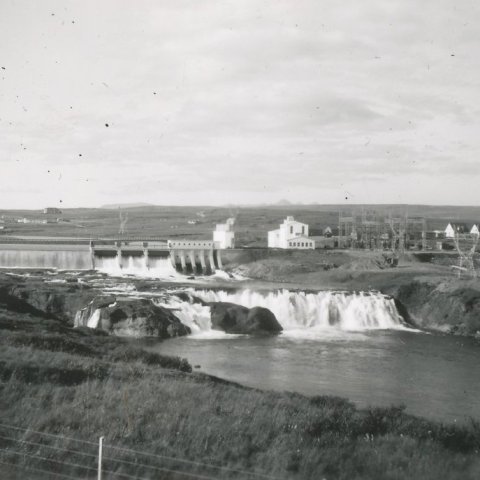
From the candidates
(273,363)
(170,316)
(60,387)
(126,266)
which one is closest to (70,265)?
(126,266)

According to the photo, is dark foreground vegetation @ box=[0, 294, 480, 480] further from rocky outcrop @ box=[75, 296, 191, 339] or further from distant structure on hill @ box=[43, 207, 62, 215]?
distant structure on hill @ box=[43, 207, 62, 215]

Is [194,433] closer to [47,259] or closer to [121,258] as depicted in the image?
[121,258]

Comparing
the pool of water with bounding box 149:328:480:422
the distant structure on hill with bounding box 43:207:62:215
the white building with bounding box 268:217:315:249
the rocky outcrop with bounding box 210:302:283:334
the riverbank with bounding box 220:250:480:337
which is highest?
the distant structure on hill with bounding box 43:207:62:215

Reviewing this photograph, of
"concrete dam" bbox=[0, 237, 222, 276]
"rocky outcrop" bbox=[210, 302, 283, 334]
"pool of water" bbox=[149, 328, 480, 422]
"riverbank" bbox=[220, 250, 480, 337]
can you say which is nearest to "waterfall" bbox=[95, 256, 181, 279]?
"concrete dam" bbox=[0, 237, 222, 276]

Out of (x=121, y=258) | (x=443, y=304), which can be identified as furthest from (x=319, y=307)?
(x=121, y=258)

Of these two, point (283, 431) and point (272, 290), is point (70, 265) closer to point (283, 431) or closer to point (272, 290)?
point (272, 290)

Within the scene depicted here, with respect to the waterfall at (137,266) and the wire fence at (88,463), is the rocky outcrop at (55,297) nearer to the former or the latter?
the waterfall at (137,266)
